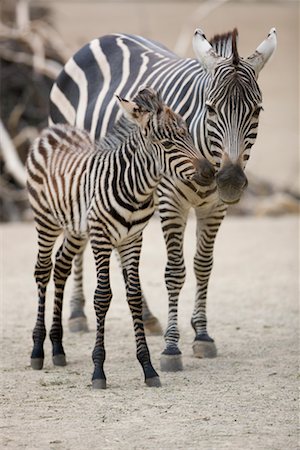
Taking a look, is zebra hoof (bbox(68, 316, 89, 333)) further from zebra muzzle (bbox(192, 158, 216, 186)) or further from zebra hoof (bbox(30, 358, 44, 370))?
A: zebra muzzle (bbox(192, 158, 216, 186))

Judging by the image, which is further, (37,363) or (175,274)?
(175,274)

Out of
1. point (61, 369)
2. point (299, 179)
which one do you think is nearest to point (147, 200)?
point (61, 369)

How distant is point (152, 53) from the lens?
7402 millimetres

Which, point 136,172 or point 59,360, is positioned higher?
point 136,172

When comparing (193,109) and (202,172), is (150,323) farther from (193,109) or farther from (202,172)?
(202,172)

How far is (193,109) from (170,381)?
5.75ft

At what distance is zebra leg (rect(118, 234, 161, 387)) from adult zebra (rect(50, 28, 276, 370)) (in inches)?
20.3

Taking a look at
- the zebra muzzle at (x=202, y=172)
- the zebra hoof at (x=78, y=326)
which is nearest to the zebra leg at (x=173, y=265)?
the zebra muzzle at (x=202, y=172)

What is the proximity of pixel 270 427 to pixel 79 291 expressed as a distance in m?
3.38

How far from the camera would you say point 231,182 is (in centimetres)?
532

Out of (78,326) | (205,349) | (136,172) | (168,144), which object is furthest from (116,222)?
(78,326)

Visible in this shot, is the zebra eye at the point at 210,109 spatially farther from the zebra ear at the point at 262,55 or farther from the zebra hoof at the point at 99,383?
the zebra hoof at the point at 99,383

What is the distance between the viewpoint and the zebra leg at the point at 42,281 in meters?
5.94

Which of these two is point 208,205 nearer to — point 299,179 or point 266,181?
point 266,181
